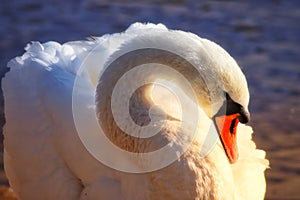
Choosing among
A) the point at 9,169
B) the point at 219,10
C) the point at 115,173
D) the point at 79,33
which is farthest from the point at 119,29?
the point at 115,173

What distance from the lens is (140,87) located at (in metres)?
3.70

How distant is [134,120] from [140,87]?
6.3 inches

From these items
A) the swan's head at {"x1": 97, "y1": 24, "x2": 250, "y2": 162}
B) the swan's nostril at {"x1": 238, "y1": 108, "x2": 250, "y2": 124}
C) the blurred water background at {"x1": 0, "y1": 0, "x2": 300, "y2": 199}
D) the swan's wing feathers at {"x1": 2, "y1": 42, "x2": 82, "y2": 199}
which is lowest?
the blurred water background at {"x1": 0, "y1": 0, "x2": 300, "y2": 199}

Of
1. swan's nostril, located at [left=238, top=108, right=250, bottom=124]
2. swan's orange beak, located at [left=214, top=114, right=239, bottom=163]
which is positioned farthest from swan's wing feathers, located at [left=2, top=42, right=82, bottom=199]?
swan's nostril, located at [left=238, top=108, right=250, bottom=124]

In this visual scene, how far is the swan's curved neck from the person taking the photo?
141 inches

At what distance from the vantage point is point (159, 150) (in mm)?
3580

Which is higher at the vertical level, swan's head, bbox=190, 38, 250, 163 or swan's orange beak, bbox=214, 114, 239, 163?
swan's head, bbox=190, 38, 250, 163

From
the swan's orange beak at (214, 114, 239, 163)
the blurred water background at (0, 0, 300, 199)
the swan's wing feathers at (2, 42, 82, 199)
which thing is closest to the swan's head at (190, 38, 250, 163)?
the swan's orange beak at (214, 114, 239, 163)

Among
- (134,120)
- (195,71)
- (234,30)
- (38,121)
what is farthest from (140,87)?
(234,30)

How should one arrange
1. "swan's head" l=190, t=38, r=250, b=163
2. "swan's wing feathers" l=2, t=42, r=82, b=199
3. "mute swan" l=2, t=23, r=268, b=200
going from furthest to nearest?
"swan's wing feathers" l=2, t=42, r=82, b=199 → "mute swan" l=2, t=23, r=268, b=200 → "swan's head" l=190, t=38, r=250, b=163

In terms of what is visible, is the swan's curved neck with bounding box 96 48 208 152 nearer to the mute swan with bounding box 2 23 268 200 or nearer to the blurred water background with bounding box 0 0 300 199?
the mute swan with bounding box 2 23 268 200

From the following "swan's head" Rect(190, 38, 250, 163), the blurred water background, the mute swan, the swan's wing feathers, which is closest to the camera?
"swan's head" Rect(190, 38, 250, 163)

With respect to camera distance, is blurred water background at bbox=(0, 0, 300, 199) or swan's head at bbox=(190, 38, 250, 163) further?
blurred water background at bbox=(0, 0, 300, 199)

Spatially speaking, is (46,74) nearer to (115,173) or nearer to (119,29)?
(115,173)
